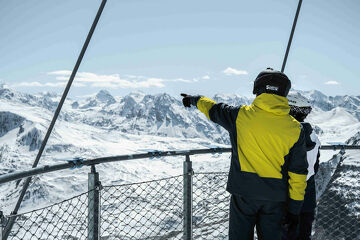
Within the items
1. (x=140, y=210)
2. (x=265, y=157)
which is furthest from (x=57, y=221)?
(x=265, y=157)

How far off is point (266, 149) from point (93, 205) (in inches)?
59.3

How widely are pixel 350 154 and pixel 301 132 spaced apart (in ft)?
20.0

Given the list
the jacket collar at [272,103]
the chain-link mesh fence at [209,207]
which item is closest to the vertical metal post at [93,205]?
the chain-link mesh fence at [209,207]

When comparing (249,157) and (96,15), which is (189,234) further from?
(96,15)

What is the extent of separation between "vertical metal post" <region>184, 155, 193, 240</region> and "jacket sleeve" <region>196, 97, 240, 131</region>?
887 mm

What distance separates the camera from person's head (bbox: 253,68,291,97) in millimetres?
2510

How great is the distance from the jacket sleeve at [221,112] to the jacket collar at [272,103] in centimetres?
18

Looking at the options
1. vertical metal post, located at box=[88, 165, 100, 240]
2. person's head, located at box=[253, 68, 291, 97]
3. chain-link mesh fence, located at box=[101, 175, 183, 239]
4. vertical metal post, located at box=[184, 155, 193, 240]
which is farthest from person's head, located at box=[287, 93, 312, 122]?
vertical metal post, located at box=[88, 165, 100, 240]

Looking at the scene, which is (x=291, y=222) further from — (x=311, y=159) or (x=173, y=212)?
(x=173, y=212)

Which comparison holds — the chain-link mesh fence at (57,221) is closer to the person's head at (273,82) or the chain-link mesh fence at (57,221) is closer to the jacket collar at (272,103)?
the jacket collar at (272,103)

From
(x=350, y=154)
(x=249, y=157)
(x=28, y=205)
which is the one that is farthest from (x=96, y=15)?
(x=28, y=205)

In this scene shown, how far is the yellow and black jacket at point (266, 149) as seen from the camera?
244 centimetres

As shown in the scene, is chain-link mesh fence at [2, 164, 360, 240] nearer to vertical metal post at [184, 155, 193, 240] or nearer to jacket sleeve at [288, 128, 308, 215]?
vertical metal post at [184, 155, 193, 240]

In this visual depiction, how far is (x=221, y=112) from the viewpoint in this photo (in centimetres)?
256
